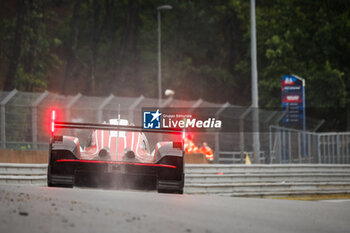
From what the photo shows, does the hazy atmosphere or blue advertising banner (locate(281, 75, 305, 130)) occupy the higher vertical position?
the hazy atmosphere

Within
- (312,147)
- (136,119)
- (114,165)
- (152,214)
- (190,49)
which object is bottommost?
(152,214)

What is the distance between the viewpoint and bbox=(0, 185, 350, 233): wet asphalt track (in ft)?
28.5

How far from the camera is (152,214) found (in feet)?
33.5

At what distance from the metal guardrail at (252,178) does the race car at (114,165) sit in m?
4.69

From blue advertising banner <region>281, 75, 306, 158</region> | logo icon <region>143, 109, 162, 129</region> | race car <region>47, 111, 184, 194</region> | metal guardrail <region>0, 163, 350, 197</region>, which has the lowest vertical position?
metal guardrail <region>0, 163, 350, 197</region>

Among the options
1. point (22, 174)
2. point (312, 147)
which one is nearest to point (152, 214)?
point (22, 174)

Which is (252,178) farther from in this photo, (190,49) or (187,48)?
(190,49)

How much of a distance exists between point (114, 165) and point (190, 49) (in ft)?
174

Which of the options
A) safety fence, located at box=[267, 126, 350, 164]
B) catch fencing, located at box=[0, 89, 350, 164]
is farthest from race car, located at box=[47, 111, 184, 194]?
safety fence, located at box=[267, 126, 350, 164]

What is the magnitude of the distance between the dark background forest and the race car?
103ft

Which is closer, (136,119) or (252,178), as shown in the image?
(252,178)

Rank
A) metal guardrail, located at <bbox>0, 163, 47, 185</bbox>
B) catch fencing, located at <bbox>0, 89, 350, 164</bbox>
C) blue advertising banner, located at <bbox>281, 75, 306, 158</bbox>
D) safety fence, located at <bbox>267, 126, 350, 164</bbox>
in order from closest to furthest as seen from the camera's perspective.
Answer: metal guardrail, located at <bbox>0, 163, 47, 185</bbox> < catch fencing, located at <bbox>0, 89, 350, 164</bbox> < safety fence, located at <bbox>267, 126, 350, 164</bbox> < blue advertising banner, located at <bbox>281, 75, 306, 158</bbox>

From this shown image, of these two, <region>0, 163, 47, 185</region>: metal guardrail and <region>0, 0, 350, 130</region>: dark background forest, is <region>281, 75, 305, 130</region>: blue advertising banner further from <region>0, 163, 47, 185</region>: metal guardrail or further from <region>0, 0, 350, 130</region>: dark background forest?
<region>0, 163, 47, 185</region>: metal guardrail

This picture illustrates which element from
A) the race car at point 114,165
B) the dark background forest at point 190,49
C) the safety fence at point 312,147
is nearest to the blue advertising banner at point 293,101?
the safety fence at point 312,147
